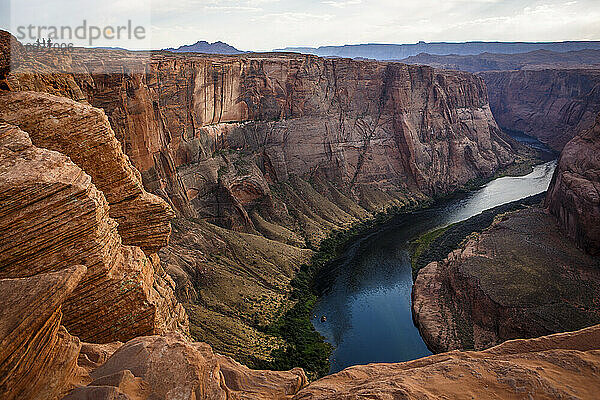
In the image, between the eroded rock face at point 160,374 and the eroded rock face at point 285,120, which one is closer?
the eroded rock face at point 160,374

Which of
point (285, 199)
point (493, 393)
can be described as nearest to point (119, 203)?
point (493, 393)

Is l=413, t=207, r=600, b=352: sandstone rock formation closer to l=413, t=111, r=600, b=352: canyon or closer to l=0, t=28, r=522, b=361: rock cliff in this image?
l=413, t=111, r=600, b=352: canyon

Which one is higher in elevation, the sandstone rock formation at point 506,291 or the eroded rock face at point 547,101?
the eroded rock face at point 547,101

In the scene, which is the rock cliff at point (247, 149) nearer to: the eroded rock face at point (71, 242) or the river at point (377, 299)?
the eroded rock face at point (71, 242)

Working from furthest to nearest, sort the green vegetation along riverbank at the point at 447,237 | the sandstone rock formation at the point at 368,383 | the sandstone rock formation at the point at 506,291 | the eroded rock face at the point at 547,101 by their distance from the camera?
the eroded rock face at the point at 547,101
the green vegetation along riverbank at the point at 447,237
the sandstone rock formation at the point at 506,291
the sandstone rock formation at the point at 368,383

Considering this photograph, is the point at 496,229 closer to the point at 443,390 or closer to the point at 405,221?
the point at 405,221

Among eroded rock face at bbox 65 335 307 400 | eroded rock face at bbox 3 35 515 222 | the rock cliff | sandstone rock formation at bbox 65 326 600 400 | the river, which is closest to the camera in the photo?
eroded rock face at bbox 65 335 307 400

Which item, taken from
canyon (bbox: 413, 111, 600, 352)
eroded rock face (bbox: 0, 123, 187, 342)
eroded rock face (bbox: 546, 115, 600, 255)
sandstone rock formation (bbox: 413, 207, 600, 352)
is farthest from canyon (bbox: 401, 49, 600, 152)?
eroded rock face (bbox: 0, 123, 187, 342)

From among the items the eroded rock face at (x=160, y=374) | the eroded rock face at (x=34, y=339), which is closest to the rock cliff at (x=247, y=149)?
the eroded rock face at (x=160, y=374)
